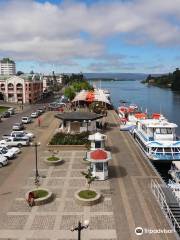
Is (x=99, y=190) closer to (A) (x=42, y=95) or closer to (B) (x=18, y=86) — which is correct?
(B) (x=18, y=86)

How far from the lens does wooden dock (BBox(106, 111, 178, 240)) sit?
24.3 metres

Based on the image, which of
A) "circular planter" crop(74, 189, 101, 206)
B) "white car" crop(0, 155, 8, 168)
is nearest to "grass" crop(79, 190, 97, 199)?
"circular planter" crop(74, 189, 101, 206)

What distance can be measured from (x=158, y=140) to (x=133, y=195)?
63.7 feet

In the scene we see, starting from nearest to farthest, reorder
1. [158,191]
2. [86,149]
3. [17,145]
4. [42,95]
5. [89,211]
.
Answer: [89,211]
[158,191]
[86,149]
[17,145]
[42,95]

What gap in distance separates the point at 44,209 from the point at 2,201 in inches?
155

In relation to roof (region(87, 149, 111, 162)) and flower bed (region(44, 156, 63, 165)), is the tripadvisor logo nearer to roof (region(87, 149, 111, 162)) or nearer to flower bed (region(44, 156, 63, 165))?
roof (region(87, 149, 111, 162))

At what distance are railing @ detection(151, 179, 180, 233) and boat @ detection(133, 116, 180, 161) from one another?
1142cm

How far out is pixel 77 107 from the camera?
104312 millimetres

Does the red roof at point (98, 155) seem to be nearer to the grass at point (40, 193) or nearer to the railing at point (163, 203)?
the railing at point (163, 203)

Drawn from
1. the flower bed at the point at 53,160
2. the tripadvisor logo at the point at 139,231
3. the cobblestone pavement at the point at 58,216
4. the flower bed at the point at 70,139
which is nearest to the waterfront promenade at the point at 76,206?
the cobblestone pavement at the point at 58,216

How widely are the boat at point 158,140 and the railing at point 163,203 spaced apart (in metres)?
11.4

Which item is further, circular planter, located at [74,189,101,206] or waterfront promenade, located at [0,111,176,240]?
circular planter, located at [74,189,101,206]

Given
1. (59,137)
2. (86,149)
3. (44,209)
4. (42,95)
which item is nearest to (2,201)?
(44,209)

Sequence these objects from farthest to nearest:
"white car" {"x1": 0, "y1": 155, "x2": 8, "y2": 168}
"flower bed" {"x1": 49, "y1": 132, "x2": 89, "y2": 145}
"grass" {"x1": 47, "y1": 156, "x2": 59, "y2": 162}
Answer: "flower bed" {"x1": 49, "y1": 132, "x2": 89, "y2": 145}, "grass" {"x1": 47, "y1": 156, "x2": 59, "y2": 162}, "white car" {"x1": 0, "y1": 155, "x2": 8, "y2": 168}
